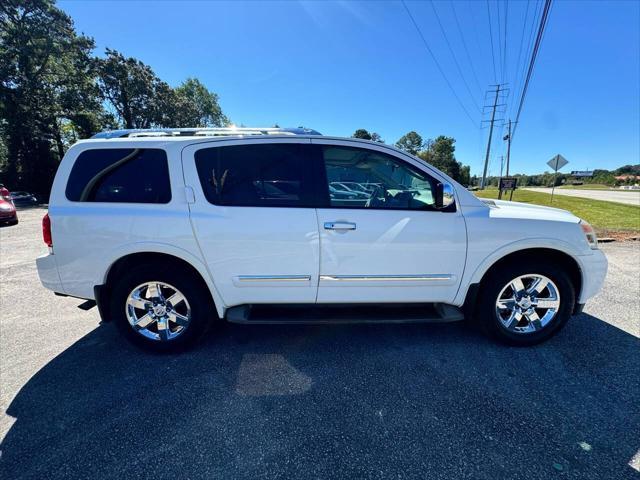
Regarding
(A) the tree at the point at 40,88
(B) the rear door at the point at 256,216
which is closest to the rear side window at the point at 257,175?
(B) the rear door at the point at 256,216

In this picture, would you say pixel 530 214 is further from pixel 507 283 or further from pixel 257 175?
pixel 257 175

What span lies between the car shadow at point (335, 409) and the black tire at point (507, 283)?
5.1 inches

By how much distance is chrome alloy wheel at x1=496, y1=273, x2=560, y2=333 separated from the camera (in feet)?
9.00

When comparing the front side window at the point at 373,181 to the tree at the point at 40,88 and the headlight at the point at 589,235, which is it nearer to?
the headlight at the point at 589,235

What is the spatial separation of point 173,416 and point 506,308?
302 cm

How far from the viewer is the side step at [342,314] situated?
2.60 m

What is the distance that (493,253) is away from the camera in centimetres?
261

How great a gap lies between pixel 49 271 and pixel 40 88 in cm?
3430

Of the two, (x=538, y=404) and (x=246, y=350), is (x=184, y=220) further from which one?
(x=538, y=404)

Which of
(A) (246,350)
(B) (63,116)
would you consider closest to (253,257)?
(A) (246,350)

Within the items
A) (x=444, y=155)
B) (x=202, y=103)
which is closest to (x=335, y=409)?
(x=202, y=103)

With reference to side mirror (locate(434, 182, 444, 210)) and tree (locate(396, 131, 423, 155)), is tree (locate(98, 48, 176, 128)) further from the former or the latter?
tree (locate(396, 131, 423, 155))

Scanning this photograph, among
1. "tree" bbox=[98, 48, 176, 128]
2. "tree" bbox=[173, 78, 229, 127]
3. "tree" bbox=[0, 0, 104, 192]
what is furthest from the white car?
"tree" bbox=[173, 78, 229, 127]

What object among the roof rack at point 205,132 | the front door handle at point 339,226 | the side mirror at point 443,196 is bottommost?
the front door handle at point 339,226
